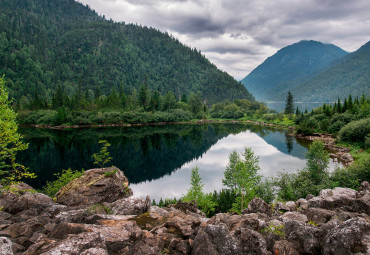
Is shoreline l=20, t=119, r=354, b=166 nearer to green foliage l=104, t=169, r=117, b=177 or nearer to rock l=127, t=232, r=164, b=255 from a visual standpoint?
green foliage l=104, t=169, r=117, b=177

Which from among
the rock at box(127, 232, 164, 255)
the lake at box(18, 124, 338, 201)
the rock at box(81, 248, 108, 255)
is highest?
the rock at box(81, 248, 108, 255)

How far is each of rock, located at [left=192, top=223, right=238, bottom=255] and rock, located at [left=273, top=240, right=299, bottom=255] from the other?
199 cm

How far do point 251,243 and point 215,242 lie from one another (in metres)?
1.67

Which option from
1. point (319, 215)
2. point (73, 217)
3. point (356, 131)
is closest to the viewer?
point (73, 217)

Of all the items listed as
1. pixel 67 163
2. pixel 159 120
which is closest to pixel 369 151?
pixel 67 163

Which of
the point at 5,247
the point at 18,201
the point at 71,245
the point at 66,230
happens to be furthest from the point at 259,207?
the point at 18,201

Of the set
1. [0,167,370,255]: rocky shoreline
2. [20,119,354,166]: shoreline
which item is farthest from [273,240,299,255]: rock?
[20,119,354,166]: shoreline

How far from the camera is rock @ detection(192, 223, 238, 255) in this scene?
10180 mm

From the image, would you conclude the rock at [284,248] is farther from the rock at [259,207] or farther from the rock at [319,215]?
the rock at [259,207]

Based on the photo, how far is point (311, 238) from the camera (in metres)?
11.2

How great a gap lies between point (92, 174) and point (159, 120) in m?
129

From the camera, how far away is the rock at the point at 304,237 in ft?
36.1

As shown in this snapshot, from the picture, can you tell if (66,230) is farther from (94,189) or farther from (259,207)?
(259,207)

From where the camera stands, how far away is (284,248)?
1065 centimetres
